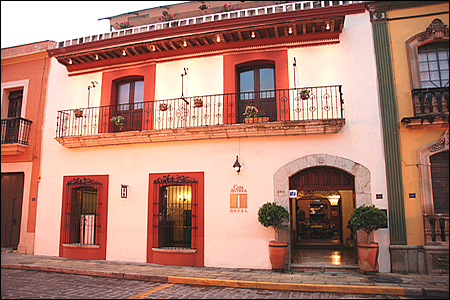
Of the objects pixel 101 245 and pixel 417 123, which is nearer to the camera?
pixel 417 123

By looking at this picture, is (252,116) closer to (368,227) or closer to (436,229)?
(368,227)

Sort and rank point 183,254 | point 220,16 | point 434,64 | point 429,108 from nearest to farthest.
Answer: point 429,108 → point 434,64 → point 183,254 → point 220,16

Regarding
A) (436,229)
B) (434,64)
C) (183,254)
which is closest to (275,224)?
(183,254)

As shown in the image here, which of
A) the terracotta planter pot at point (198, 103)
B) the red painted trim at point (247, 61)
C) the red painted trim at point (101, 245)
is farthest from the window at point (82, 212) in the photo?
the red painted trim at point (247, 61)

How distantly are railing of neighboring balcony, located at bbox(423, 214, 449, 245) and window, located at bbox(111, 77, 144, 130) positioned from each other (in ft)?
29.2

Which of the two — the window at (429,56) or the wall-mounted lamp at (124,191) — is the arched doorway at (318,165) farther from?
the wall-mounted lamp at (124,191)

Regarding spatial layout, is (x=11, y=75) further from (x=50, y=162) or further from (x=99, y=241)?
(x=99, y=241)

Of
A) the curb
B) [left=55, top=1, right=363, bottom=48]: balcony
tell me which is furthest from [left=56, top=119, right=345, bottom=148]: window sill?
the curb

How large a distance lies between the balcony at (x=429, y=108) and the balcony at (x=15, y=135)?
12.5m

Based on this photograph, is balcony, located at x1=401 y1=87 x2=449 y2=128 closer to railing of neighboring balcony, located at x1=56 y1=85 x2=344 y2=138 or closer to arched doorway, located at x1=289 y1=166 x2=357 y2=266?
railing of neighboring balcony, located at x1=56 y1=85 x2=344 y2=138

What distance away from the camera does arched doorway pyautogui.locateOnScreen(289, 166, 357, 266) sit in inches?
392

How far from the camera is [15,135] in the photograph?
1267 cm

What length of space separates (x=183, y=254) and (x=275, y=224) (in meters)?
2.96

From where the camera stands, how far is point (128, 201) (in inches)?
440
